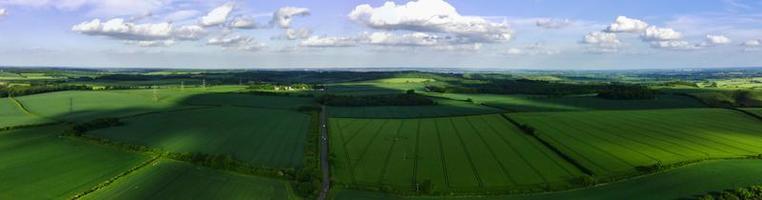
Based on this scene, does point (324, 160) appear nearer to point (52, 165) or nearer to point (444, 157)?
point (444, 157)

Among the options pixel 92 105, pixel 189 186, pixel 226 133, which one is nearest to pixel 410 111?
pixel 226 133

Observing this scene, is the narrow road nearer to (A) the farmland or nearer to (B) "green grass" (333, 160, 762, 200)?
(A) the farmland

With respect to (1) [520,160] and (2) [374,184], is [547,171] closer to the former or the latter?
(1) [520,160]

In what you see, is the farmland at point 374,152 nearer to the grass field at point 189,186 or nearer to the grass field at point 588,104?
the grass field at point 189,186

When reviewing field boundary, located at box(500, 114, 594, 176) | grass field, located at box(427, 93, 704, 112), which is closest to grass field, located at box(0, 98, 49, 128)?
field boundary, located at box(500, 114, 594, 176)

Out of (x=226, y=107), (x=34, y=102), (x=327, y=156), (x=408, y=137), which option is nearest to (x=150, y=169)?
(x=327, y=156)

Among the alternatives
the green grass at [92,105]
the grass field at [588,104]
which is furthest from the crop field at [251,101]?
the grass field at [588,104]

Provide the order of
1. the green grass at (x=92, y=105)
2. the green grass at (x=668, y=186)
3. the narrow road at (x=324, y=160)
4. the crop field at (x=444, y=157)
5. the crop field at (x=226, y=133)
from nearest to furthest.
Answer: the green grass at (x=668, y=186) → the narrow road at (x=324, y=160) → the crop field at (x=444, y=157) → the crop field at (x=226, y=133) → the green grass at (x=92, y=105)
